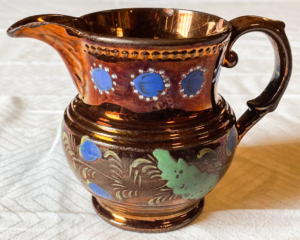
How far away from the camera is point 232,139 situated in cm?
56

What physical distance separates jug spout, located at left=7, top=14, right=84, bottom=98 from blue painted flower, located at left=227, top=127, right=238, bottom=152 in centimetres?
22

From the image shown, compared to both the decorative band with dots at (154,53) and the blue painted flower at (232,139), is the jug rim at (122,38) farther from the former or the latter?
the blue painted flower at (232,139)

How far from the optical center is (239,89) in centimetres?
117

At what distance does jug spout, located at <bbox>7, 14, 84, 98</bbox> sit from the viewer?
0.49 m

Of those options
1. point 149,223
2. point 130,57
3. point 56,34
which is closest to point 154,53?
point 130,57

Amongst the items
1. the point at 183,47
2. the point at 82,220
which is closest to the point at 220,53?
the point at 183,47

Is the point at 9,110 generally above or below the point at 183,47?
below

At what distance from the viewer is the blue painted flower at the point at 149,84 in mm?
469

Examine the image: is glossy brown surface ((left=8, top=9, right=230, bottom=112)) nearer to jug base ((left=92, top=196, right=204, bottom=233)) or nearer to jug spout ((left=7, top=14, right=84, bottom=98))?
jug spout ((left=7, top=14, right=84, bottom=98))

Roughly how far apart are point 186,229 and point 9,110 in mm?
628

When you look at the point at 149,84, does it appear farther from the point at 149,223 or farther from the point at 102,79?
the point at 149,223

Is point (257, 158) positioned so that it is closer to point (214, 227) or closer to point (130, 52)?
point (214, 227)

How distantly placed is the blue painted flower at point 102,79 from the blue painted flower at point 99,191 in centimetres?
14

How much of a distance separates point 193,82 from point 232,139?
124 millimetres
